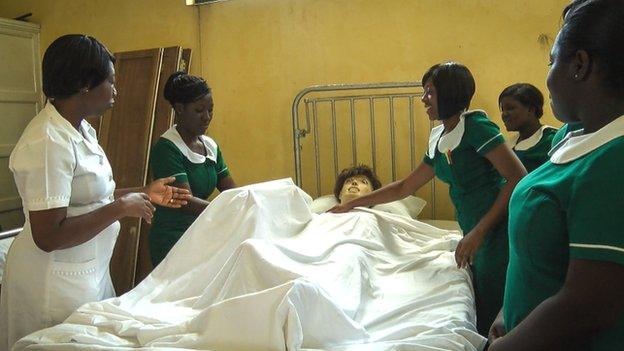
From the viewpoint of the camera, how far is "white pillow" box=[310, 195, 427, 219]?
2949 mm

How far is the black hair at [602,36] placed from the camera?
817mm

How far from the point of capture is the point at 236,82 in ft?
12.4

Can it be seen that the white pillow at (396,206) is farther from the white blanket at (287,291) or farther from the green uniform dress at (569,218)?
→ the green uniform dress at (569,218)

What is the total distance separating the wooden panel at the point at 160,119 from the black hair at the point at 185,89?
4.05 ft

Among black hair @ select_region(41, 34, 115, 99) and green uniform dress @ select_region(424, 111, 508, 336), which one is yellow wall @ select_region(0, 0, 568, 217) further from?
black hair @ select_region(41, 34, 115, 99)

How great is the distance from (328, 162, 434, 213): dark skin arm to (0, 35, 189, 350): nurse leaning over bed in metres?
1.22

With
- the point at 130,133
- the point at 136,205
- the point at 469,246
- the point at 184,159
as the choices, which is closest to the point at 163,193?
the point at 136,205

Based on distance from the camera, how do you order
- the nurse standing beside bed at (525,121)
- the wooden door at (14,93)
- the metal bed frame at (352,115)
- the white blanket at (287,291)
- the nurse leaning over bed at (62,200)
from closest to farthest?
Answer: the white blanket at (287,291) < the nurse leaning over bed at (62,200) < the nurse standing beside bed at (525,121) < the metal bed frame at (352,115) < the wooden door at (14,93)

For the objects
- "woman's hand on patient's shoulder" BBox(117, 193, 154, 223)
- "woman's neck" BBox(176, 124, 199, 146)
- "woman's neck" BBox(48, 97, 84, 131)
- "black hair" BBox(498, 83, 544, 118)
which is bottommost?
"woman's hand on patient's shoulder" BBox(117, 193, 154, 223)

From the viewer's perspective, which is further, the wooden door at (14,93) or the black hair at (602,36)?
the wooden door at (14,93)

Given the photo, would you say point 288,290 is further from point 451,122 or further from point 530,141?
point 530,141

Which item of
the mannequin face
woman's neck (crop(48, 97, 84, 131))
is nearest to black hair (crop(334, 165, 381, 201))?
the mannequin face

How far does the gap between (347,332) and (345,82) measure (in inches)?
91.8

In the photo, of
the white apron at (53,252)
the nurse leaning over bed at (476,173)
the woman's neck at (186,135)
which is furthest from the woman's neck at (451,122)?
the white apron at (53,252)
